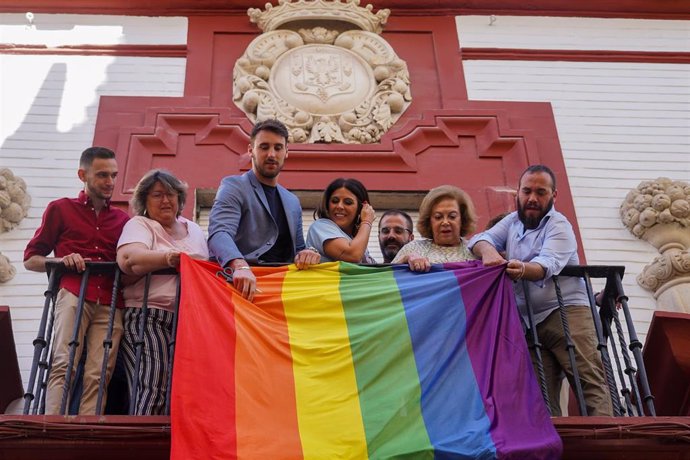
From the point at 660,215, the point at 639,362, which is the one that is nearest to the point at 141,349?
the point at 639,362

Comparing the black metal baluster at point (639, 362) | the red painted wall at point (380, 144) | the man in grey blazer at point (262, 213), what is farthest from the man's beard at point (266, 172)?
the red painted wall at point (380, 144)

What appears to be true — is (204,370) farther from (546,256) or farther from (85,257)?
(546,256)

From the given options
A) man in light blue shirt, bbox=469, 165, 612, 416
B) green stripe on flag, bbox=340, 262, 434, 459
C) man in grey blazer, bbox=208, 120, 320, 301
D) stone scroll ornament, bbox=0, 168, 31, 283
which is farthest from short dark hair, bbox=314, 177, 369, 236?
stone scroll ornament, bbox=0, 168, 31, 283

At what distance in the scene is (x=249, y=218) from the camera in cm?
723

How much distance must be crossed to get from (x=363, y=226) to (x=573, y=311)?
1360mm

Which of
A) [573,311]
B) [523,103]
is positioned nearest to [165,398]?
[573,311]

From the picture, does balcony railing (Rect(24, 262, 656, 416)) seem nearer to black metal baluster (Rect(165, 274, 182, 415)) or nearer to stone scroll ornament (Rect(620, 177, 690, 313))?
black metal baluster (Rect(165, 274, 182, 415))

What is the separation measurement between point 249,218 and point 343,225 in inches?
22.7

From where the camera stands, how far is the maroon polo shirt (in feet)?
23.8

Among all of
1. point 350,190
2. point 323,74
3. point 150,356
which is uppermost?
point 323,74

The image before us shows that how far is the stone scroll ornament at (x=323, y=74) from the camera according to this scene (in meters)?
10.2

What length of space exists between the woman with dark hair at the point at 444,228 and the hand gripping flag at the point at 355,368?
253 millimetres

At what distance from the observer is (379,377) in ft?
20.6

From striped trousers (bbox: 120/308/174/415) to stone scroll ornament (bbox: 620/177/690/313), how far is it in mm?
4176
